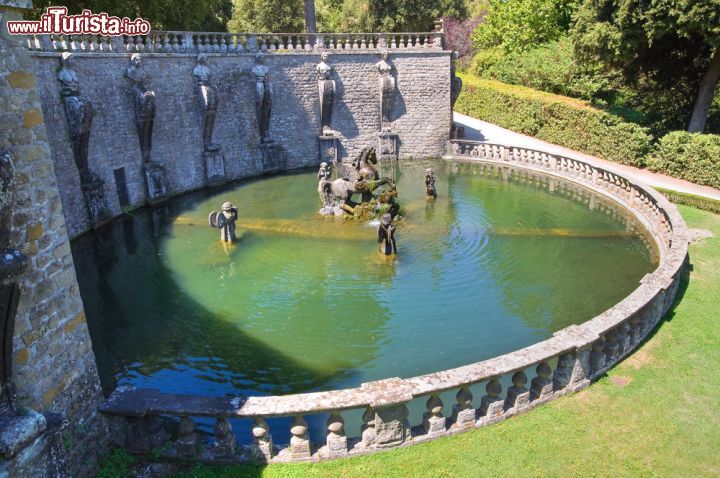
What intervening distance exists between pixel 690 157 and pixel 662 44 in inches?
208

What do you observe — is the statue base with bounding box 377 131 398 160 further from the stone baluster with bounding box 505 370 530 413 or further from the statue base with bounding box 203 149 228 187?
the stone baluster with bounding box 505 370 530 413

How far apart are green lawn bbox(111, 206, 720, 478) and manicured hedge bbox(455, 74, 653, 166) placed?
629 inches

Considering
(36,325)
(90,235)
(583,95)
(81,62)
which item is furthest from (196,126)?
(583,95)

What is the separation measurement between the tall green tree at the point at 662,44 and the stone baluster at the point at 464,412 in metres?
17.2

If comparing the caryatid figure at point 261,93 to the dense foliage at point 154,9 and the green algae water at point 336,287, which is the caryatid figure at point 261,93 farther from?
the dense foliage at point 154,9

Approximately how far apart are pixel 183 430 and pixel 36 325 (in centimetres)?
206

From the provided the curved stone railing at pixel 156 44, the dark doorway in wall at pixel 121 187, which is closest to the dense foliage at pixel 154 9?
the curved stone railing at pixel 156 44

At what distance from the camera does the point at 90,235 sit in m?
17.7

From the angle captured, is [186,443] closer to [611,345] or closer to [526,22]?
[611,345]

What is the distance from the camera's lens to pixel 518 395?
295 inches

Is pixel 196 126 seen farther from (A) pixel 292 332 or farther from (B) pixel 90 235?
(A) pixel 292 332

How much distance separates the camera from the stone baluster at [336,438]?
666cm

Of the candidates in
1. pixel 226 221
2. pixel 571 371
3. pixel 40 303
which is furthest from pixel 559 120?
pixel 40 303

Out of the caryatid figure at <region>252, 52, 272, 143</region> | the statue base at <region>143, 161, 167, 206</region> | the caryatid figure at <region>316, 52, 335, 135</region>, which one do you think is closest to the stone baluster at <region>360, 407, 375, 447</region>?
the statue base at <region>143, 161, 167, 206</region>
